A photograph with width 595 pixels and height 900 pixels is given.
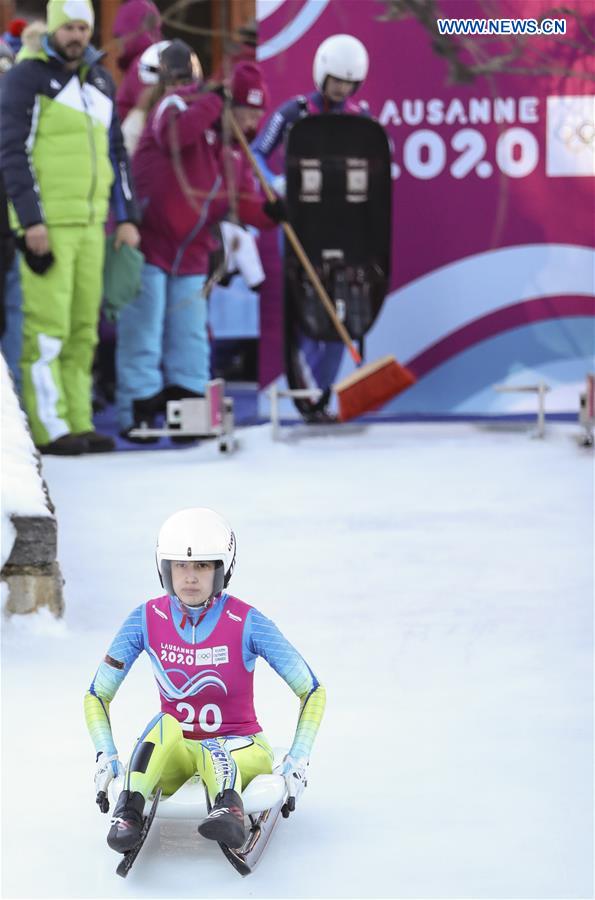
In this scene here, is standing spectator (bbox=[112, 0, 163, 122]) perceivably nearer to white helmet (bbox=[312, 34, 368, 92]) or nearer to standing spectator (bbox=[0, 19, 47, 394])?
standing spectator (bbox=[0, 19, 47, 394])

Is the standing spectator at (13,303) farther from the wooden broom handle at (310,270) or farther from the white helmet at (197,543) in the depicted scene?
the white helmet at (197,543)

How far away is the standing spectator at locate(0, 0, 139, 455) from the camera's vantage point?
777cm

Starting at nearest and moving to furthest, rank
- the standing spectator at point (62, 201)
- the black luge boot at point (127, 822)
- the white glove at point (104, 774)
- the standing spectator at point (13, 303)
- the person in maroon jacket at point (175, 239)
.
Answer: the black luge boot at point (127, 822), the white glove at point (104, 774), the standing spectator at point (62, 201), the standing spectator at point (13, 303), the person in maroon jacket at point (175, 239)

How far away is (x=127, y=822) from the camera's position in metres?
2.97

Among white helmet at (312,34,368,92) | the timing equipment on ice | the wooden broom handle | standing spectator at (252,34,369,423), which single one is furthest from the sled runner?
white helmet at (312,34,368,92)

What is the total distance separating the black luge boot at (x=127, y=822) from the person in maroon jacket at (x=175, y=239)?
230 inches

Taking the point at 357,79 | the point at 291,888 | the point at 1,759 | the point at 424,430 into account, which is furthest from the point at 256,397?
the point at 291,888

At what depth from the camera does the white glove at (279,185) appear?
9.18 m

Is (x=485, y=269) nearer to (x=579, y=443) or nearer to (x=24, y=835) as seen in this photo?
(x=579, y=443)

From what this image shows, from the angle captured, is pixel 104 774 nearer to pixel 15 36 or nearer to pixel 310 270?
pixel 310 270

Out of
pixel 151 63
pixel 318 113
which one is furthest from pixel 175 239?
pixel 318 113

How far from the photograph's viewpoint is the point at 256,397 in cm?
1055

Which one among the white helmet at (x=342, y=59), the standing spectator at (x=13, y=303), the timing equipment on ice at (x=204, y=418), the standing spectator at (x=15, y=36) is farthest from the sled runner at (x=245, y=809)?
the standing spectator at (x=15, y=36)

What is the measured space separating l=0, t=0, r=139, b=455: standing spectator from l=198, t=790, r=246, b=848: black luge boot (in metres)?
5.18
